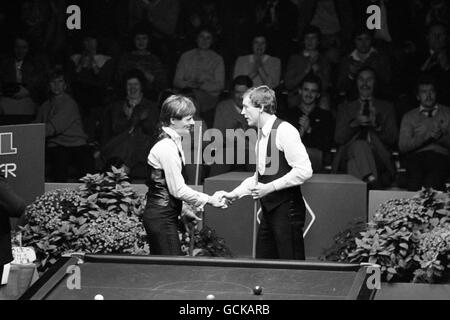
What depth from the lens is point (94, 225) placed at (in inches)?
313

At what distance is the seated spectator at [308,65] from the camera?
1033cm

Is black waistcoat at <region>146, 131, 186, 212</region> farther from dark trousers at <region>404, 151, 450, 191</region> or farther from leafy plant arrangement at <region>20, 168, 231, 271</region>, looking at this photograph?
dark trousers at <region>404, 151, 450, 191</region>

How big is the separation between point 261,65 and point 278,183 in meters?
3.48

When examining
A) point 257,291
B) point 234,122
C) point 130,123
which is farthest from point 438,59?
point 257,291

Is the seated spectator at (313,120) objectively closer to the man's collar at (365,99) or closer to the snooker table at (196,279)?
the man's collar at (365,99)

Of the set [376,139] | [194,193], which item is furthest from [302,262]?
[376,139]

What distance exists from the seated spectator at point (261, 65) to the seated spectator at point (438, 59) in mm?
1318

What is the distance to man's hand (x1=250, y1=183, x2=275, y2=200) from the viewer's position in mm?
7043

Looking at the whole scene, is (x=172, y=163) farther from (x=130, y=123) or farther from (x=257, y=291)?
(x=130, y=123)

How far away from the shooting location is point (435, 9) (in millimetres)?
10203

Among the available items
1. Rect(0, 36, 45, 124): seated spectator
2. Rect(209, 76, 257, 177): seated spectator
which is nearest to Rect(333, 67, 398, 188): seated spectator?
Rect(209, 76, 257, 177): seated spectator

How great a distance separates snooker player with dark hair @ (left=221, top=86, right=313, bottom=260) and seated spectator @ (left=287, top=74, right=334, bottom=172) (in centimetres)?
313

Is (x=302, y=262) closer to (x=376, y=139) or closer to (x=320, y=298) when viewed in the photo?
(x=320, y=298)

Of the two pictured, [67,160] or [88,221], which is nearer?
[88,221]
